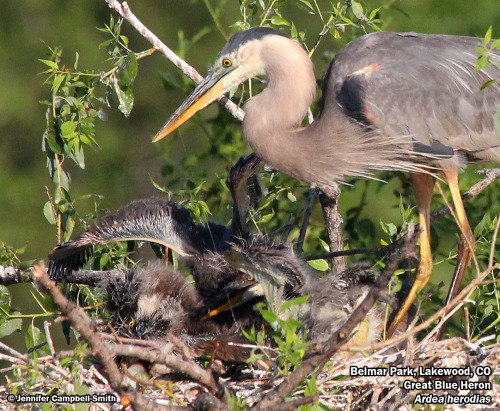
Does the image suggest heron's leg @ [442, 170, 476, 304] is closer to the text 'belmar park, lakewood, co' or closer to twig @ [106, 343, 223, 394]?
the text 'belmar park, lakewood, co'

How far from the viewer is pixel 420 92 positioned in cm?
354

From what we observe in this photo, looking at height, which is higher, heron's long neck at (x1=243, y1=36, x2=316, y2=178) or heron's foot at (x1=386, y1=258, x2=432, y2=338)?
heron's long neck at (x1=243, y1=36, x2=316, y2=178)

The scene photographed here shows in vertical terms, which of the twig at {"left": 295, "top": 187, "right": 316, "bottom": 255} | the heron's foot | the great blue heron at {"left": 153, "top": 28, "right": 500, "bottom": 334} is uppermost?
the great blue heron at {"left": 153, "top": 28, "right": 500, "bottom": 334}

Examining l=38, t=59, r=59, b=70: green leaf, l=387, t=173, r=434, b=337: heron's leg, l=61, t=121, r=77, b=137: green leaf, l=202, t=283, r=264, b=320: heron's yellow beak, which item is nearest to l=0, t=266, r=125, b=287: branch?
l=202, t=283, r=264, b=320: heron's yellow beak

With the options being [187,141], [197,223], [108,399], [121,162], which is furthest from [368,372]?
[121,162]

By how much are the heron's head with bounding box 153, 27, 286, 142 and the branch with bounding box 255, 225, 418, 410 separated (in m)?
1.41

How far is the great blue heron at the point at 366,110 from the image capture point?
3.47 metres

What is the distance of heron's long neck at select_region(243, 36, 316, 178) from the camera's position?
3.46 m

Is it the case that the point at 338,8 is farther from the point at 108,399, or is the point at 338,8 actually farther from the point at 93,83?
the point at 108,399

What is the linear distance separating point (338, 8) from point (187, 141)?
111 inches

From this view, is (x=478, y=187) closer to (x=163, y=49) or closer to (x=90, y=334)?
(x=163, y=49)

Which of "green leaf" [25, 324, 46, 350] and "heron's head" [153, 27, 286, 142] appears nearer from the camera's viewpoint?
"green leaf" [25, 324, 46, 350]

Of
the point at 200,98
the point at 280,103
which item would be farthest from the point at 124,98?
the point at 280,103

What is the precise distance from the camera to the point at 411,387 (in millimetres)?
2600
